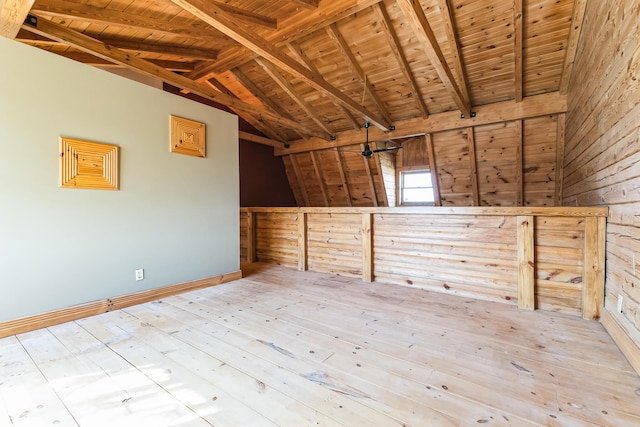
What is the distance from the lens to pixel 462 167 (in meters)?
5.67

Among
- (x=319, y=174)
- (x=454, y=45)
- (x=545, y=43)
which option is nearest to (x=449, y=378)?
(x=454, y=45)

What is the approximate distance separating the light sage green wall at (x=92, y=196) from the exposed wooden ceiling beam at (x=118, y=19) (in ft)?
1.96

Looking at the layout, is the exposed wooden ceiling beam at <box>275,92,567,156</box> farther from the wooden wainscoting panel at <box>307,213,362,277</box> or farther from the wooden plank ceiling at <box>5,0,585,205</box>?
the wooden wainscoting panel at <box>307,213,362,277</box>

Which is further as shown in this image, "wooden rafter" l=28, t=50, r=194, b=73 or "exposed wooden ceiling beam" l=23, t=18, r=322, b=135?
"wooden rafter" l=28, t=50, r=194, b=73

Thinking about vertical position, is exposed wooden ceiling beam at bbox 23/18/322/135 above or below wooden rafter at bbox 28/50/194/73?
below

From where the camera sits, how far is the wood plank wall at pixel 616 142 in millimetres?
1897

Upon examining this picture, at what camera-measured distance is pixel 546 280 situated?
9.25ft

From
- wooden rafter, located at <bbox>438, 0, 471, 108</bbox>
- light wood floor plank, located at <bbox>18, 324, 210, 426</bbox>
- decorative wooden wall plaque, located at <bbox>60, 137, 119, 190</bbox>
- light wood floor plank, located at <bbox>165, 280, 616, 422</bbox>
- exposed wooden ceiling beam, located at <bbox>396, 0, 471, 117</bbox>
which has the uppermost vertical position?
wooden rafter, located at <bbox>438, 0, 471, 108</bbox>

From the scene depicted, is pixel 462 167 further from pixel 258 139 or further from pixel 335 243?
pixel 258 139

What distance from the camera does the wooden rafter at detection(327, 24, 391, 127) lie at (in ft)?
13.3

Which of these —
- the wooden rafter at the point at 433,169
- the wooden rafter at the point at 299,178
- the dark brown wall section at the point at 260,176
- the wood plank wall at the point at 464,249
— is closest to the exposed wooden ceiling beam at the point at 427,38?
the wooden rafter at the point at 433,169

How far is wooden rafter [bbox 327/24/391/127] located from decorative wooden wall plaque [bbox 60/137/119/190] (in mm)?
3184

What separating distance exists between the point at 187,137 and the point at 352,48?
280cm

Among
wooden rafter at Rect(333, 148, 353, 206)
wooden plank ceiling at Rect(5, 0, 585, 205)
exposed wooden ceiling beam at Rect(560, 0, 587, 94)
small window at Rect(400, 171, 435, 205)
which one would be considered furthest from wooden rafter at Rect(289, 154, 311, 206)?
exposed wooden ceiling beam at Rect(560, 0, 587, 94)
